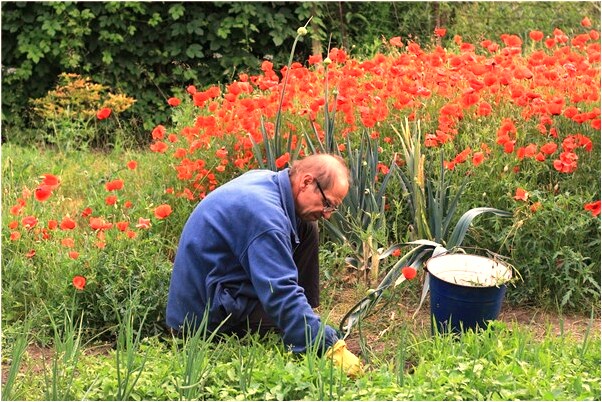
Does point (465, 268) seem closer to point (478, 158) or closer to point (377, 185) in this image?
point (478, 158)

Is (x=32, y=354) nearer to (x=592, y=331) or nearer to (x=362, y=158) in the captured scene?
(x=362, y=158)

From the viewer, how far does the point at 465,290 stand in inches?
139

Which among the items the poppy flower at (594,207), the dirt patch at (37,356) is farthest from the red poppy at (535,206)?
the dirt patch at (37,356)

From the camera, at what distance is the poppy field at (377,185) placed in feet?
13.4

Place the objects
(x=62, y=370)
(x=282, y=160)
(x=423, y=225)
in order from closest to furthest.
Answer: (x=62, y=370)
(x=423, y=225)
(x=282, y=160)

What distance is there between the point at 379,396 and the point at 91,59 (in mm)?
5618

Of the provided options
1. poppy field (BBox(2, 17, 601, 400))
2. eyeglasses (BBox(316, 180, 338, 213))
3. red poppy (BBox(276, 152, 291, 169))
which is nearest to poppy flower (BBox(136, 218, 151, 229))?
poppy field (BBox(2, 17, 601, 400))

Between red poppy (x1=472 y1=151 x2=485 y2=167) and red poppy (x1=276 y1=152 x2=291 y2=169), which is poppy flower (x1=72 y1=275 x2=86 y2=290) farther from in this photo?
red poppy (x1=472 y1=151 x2=485 y2=167)

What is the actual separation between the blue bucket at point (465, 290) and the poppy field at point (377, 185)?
0.14 m

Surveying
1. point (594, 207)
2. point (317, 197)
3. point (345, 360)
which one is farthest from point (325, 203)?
point (594, 207)

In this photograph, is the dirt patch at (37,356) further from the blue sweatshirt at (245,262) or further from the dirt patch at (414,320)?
the dirt patch at (414,320)

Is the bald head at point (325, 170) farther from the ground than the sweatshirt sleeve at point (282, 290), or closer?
farther from the ground

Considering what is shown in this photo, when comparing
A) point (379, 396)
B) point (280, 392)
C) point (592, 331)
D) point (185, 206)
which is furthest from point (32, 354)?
point (592, 331)

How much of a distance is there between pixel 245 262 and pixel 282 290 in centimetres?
23
